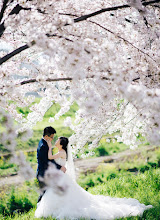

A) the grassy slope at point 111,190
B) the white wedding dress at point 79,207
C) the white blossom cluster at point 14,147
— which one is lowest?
the grassy slope at point 111,190

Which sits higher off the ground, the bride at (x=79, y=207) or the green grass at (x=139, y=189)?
the bride at (x=79, y=207)

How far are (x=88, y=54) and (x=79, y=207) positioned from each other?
2.75 metres

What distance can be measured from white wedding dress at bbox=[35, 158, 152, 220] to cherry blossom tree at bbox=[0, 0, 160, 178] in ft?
4.79

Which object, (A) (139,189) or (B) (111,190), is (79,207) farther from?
(A) (139,189)

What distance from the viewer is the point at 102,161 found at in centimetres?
1073

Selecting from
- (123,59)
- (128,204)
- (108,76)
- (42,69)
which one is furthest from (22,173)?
(128,204)

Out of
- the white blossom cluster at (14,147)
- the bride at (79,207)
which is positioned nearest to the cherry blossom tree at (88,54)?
the white blossom cluster at (14,147)

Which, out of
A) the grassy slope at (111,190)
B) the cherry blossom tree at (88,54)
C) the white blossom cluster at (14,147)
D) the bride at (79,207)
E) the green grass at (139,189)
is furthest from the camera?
the green grass at (139,189)

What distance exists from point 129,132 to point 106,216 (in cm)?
277

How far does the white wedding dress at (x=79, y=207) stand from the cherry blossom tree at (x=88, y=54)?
4.79 feet

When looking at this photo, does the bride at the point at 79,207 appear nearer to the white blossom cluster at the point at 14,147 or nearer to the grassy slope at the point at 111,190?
the grassy slope at the point at 111,190

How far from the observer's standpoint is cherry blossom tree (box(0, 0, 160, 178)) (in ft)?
8.84

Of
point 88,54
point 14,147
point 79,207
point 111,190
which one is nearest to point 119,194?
point 111,190

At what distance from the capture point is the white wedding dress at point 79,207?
4145mm
